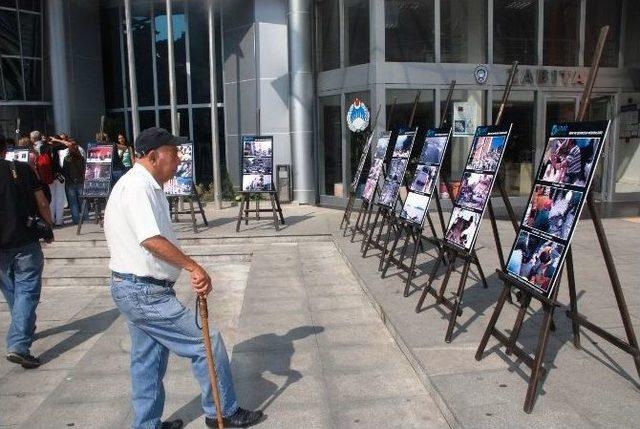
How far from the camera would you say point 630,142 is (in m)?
14.1

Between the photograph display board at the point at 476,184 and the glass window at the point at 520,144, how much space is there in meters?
8.21

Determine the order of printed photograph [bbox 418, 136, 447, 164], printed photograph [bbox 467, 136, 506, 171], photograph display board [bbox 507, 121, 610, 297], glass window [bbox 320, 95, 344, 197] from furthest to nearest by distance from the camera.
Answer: glass window [bbox 320, 95, 344, 197] < printed photograph [bbox 418, 136, 447, 164] < printed photograph [bbox 467, 136, 506, 171] < photograph display board [bbox 507, 121, 610, 297]

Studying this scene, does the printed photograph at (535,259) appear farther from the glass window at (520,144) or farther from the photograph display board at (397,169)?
the glass window at (520,144)

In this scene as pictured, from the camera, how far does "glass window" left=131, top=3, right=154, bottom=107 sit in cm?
1644

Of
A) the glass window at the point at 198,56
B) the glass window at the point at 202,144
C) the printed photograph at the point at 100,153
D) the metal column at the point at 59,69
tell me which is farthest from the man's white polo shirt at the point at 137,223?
the metal column at the point at 59,69

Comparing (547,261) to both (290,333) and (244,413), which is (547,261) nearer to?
(244,413)

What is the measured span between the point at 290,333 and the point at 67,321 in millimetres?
2670

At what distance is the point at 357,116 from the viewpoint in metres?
12.6

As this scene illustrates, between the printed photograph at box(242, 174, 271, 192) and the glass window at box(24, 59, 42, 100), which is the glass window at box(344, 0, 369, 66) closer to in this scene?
the printed photograph at box(242, 174, 271, 192)

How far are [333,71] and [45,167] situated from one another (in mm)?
6585

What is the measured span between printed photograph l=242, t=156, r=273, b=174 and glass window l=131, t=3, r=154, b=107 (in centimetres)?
804

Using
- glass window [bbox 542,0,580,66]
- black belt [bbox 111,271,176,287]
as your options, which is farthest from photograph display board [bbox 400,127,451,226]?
glass window [bbox 542,0,580,66]

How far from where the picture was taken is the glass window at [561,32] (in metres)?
12.9

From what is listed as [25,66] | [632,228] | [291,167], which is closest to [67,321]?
[291,167]
